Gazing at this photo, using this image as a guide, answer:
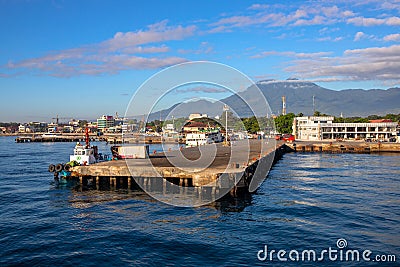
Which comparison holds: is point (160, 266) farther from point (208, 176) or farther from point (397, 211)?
point (397, 211)

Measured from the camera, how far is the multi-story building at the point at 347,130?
113m

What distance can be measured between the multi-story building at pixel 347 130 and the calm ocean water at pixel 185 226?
82.7 m

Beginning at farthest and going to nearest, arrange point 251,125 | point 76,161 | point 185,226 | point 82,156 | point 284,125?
point 251,125
point 284,125
point 82,156
point 76,161
point 185,226

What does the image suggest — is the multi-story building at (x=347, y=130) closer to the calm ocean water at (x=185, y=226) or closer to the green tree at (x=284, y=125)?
the green tree at (x=284, y=125)

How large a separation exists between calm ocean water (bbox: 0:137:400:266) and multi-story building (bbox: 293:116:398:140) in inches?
3257

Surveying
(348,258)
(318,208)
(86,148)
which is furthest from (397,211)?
(86,148)

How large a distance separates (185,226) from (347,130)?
106842mm

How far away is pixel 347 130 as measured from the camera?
116688 mm

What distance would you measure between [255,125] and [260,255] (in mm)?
150065

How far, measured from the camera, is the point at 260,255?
18094 mm

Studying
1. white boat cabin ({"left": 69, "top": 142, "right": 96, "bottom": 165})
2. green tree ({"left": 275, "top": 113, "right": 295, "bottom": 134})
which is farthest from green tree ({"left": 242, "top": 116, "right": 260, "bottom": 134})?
white boat cabin ({"left": 69, "top": 142, "right": 96, "bottom": 165})

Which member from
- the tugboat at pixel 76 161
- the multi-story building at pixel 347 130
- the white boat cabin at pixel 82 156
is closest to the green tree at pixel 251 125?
the multi-story building at pixel 347 130

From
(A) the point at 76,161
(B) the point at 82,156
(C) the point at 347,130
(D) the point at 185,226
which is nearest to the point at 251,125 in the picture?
(C) the point at 347,130

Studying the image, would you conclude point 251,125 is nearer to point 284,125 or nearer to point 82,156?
point 284,125
